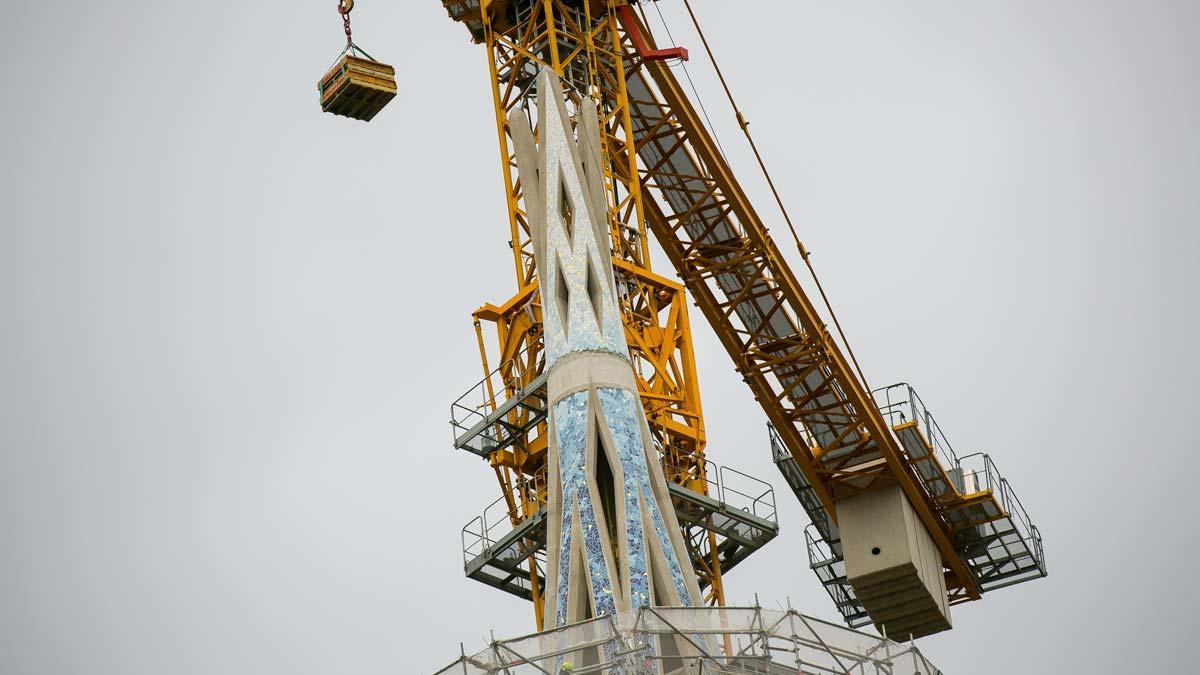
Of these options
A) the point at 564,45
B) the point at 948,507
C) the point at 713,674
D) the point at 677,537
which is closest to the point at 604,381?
the point at 677,537

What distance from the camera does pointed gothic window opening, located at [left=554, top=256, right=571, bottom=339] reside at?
57.0 metres

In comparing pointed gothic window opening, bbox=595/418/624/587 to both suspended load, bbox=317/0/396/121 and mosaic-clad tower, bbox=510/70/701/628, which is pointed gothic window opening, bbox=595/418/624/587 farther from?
suspended load, bbox=317/0/396/121

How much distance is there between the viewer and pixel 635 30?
70625 millimetres

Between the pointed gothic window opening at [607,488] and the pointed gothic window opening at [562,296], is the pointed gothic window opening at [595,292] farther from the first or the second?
the pointed gothic window opening at [607,488]

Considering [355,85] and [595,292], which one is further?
[355,85]

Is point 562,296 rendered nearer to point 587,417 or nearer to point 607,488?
point 587,417

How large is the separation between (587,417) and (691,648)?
797cm

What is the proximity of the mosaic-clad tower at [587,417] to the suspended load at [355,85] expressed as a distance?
810 cm

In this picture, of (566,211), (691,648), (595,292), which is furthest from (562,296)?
(691,648)

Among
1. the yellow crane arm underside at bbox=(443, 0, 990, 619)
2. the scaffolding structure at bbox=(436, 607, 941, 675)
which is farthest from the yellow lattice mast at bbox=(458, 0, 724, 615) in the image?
the scaffolding structure at bbox=(436, 607, 941, 675)

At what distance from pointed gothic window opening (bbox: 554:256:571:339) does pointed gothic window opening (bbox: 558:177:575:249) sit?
0.66m

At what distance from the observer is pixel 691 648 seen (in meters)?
48.8

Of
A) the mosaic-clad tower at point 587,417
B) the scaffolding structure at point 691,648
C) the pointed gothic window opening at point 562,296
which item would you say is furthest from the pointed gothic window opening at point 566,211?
the scaffolding structure at point 691,648

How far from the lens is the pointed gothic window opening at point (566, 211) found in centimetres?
5806
